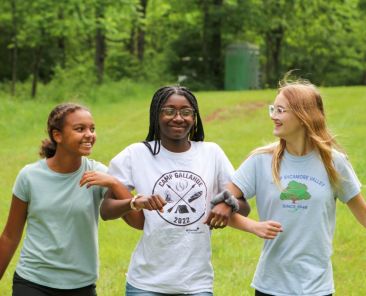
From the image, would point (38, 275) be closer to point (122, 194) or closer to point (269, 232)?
point (122, 194)

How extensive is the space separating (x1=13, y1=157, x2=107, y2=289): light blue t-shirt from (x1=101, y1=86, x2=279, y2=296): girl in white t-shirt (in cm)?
22

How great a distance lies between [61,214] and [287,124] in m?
1.33

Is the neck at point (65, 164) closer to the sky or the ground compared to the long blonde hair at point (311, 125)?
closer to the ground

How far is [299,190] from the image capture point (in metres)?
3.93

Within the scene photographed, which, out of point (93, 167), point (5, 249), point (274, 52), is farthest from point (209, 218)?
point (274, 52)

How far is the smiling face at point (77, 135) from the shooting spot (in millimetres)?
4215

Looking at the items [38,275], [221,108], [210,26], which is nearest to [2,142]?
[221,108]

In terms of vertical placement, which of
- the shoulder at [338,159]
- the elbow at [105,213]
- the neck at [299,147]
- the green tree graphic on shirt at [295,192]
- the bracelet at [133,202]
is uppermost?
the neck at [299,147]

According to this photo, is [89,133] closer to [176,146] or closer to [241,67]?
[176,146]

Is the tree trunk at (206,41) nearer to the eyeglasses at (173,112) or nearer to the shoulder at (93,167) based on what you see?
the shoulder at (93,167)

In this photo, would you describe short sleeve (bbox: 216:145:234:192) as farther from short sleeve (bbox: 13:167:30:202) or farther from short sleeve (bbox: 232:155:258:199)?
short sleeve (bbox: 13:167:30:202)

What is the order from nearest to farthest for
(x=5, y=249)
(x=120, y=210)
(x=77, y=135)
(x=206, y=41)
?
(x=120, y=210) < (x=77, y=135) < (x=5, y=249) < (x=206, y=41)

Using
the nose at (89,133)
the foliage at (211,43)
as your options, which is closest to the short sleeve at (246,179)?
A: the nose at (89,133)

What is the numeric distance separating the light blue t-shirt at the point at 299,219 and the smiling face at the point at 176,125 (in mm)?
370
